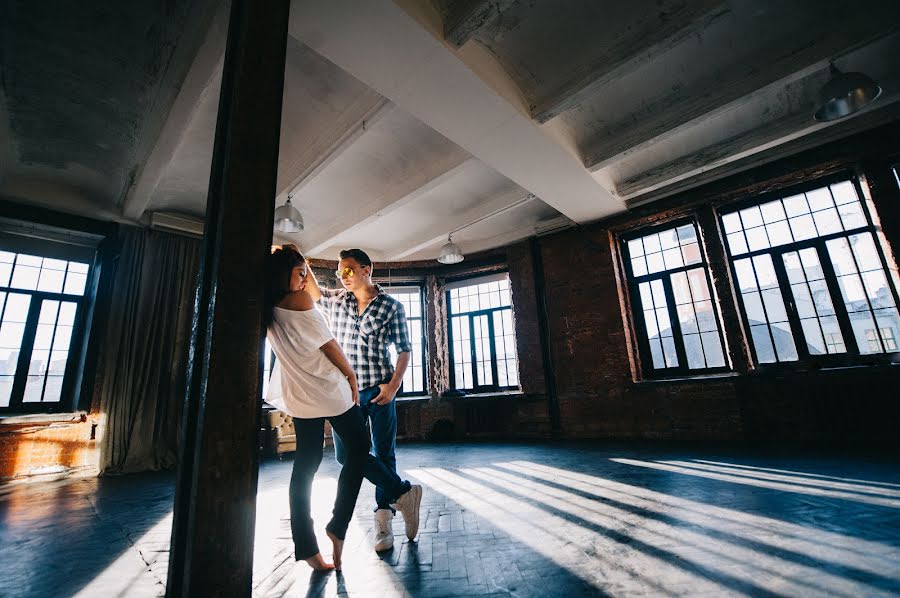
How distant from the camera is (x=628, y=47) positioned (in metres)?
3.40

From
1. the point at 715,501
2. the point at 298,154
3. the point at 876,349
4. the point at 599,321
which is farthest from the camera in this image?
the point at 599,321

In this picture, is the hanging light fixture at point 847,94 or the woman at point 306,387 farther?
the hanging light fixture at point 847,94

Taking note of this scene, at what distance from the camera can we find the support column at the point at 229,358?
3.38 feet

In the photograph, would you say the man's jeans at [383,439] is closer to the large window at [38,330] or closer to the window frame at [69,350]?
the window frame at [69,350]

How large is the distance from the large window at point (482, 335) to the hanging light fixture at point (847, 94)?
5.12 m

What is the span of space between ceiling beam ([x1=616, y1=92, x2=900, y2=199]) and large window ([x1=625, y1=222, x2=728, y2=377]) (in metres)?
0.96

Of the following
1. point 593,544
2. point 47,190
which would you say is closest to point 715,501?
point 593,544

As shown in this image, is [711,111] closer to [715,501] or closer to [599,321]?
[599,321]

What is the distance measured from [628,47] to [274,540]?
477cm

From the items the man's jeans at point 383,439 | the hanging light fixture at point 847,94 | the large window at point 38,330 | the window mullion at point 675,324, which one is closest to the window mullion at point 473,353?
the window mullion at point 675,324

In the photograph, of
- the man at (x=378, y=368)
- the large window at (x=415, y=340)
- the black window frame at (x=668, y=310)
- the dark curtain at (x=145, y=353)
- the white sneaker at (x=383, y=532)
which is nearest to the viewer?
the white sneaker at (x=383, y=532)

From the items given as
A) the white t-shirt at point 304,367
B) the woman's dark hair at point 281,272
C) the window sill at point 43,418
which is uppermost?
the woman's dark hair at point 281,272

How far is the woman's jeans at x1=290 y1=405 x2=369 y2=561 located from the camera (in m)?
1.79

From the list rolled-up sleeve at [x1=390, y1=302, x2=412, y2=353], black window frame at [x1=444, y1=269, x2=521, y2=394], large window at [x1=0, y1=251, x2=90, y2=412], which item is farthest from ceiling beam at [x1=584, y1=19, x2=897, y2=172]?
large window at [x1=0, y1=251, x2=90, y2=412]
